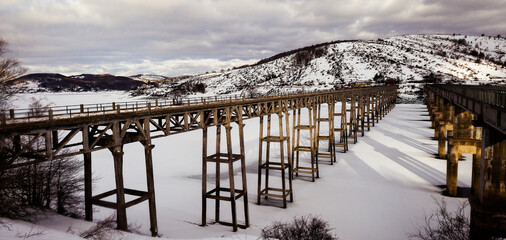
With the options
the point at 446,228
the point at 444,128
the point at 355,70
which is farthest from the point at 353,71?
the point at 446,228

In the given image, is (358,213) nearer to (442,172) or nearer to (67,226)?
(442,172)

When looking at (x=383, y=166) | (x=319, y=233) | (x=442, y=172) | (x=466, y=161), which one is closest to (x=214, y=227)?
(x=319, y=233)

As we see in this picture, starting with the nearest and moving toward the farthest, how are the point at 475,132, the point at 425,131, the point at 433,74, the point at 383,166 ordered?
the point at 475,132, the point at 383,166, the point at 425,131, the point at 433,74

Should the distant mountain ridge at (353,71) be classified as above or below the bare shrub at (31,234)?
above

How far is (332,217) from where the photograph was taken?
680 inches

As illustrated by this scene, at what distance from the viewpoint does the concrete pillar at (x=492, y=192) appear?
11711mm

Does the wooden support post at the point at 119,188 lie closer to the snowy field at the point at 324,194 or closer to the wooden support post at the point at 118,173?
the wooden support post at the point at 118,173

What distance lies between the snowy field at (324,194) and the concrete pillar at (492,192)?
382cm

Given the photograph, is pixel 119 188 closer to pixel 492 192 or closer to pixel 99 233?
pixel 99 233

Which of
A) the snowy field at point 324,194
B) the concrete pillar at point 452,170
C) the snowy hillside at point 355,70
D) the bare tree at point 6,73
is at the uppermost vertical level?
the snowy hillside at point 355,70

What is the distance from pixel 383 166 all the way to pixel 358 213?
11.4 m

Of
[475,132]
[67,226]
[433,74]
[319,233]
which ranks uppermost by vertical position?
[433,74]

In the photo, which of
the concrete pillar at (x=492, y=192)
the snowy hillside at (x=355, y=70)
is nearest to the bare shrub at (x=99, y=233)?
the concrete pillar at (x=492, y=192)

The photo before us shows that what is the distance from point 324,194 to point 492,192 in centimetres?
1031
